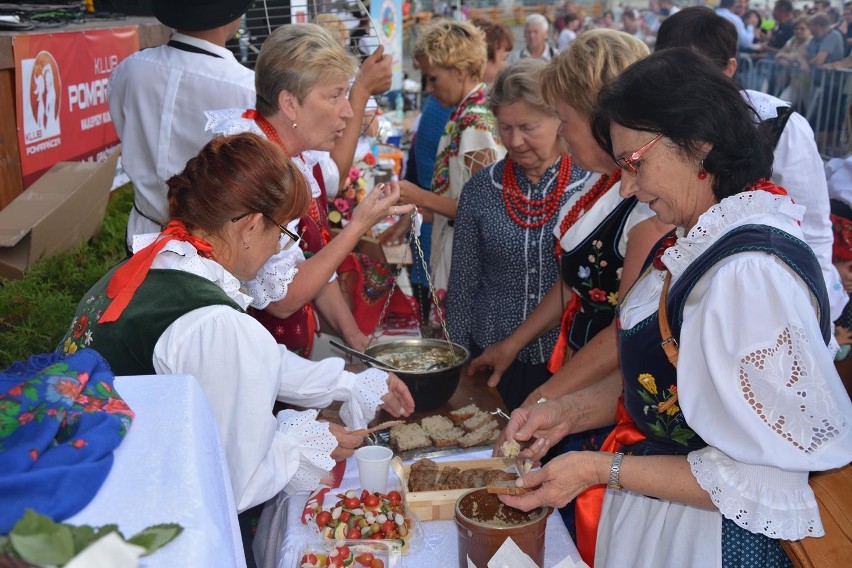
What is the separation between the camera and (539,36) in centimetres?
1004

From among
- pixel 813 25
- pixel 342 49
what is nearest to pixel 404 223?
pixel 342 49

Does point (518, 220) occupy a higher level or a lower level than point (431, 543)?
higher

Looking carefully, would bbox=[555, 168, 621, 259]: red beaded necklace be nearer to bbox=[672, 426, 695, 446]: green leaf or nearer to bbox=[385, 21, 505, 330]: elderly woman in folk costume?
bbox=[672, 426, 695, 446]: green leaf

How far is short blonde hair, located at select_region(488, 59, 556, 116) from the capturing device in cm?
322

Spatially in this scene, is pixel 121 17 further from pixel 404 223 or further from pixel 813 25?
pixel 813 25

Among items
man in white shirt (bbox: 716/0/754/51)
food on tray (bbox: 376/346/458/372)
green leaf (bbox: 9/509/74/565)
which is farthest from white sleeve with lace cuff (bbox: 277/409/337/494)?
man in white shirt (bbox: 716/0/754/51)

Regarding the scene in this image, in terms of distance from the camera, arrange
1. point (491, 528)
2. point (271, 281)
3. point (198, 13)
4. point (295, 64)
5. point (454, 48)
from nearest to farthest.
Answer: point (491, 528) → point (271, 281) → point (295, 64) → point (198, 13) → point (454, 48)

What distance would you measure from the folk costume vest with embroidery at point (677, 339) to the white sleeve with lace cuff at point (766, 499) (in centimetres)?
13

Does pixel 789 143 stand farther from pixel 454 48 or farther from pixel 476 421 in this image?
pixel 454 48

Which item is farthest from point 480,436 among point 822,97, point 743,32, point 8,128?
point 743,32

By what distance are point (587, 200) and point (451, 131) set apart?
1.82m

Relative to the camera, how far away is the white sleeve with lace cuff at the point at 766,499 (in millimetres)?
1533

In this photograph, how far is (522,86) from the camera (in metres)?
3.23

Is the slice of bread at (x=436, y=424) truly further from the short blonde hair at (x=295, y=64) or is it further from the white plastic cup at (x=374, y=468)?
the short blonde hair at (x=295, y=64)
